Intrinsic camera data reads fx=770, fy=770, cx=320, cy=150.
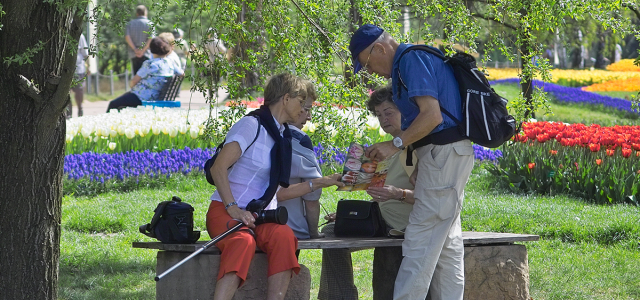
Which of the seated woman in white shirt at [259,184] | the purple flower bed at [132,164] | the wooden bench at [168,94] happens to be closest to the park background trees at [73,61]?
the seated woman in white shirt at [259,184]

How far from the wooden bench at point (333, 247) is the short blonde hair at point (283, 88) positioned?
2.39 ft

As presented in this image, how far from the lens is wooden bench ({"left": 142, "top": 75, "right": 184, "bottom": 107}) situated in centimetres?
1081

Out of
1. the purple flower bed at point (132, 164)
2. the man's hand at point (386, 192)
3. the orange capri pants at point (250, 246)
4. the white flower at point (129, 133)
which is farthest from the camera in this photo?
the white flower at point (129, 133)

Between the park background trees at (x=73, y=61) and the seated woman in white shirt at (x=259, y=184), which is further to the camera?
the park background trees at (x=73, y=61)

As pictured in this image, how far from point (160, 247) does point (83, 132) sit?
5617 mm

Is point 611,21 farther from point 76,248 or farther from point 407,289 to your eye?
point 76,248

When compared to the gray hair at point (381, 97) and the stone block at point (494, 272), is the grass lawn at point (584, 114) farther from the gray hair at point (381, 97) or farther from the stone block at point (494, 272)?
the gray hair at point (381, 97)

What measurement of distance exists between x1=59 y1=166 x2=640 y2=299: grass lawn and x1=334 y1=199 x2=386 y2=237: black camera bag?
2.82 ft

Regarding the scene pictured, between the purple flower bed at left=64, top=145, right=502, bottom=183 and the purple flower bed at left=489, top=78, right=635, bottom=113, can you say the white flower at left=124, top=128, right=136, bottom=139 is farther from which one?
the purple flower bed at left=489, top=78, right=635, bottom=113

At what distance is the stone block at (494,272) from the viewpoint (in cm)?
410

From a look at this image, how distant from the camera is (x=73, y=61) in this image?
3.39 m

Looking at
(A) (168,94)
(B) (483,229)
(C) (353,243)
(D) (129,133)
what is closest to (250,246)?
(C) (353,243)

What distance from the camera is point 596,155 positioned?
755 cm

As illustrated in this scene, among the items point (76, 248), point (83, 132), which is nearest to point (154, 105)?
point (83, 132)
